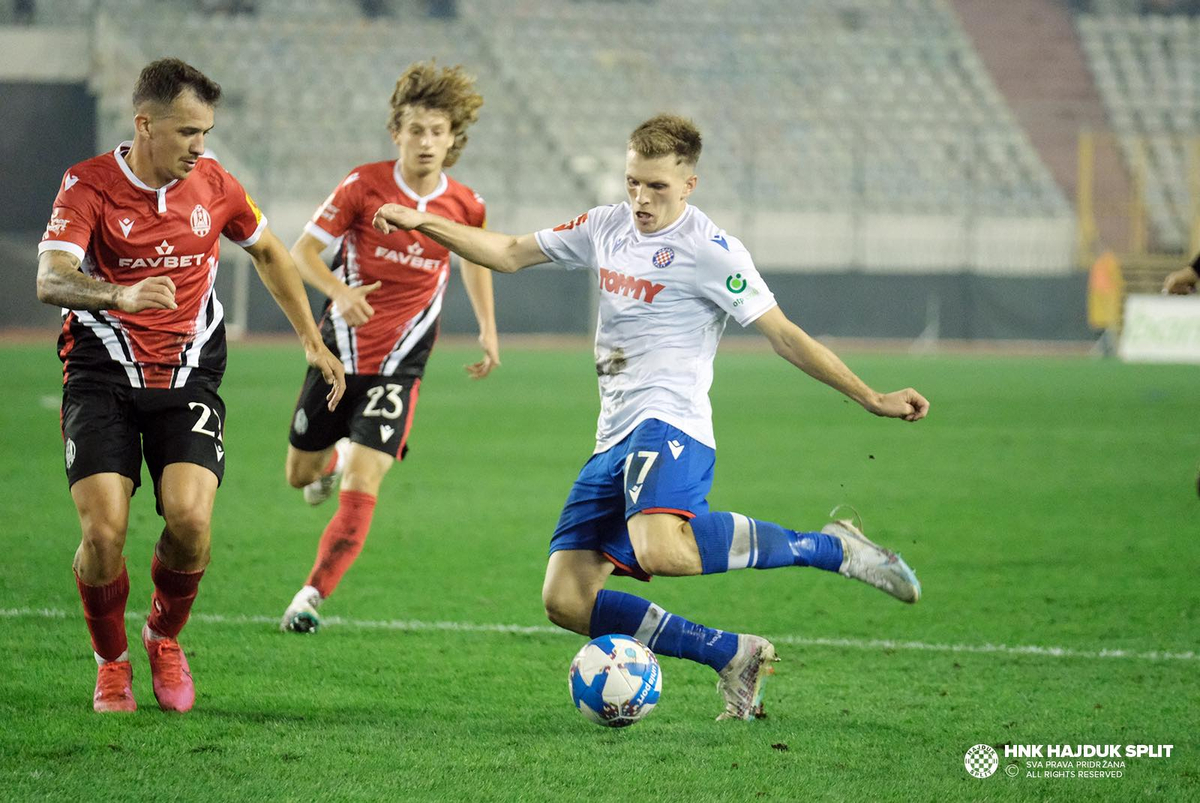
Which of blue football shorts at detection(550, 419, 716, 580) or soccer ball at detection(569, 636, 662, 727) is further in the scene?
blue football shorts at detection(550, 419, 716, 580)

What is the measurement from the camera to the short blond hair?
4.65m

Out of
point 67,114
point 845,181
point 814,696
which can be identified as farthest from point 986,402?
point 67,114

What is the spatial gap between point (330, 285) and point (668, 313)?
187 cm

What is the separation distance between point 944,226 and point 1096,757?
95.5 feet

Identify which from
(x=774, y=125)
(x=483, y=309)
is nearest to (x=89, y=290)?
(x=483, y=309)

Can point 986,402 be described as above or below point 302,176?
below

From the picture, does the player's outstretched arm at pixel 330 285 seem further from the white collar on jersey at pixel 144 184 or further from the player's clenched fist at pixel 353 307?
the white collar on jersey at pixel 144 184

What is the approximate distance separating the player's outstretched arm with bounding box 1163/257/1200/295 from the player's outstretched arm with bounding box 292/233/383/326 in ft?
10.4

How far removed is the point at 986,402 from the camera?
17.6 meters

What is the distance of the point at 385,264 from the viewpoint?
21.9ft

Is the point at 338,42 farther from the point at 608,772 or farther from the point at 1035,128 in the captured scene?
the point at 608,772

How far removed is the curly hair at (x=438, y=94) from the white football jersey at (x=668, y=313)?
1733mm

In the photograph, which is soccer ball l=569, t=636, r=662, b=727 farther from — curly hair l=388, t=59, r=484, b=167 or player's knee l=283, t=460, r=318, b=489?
curly hair l=388, t=59, r=484, b=167

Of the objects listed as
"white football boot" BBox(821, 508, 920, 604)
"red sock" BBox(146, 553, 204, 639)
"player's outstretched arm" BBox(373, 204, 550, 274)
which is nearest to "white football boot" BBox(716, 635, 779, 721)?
"white football boot" BBox(821, 508, 920, 604)
